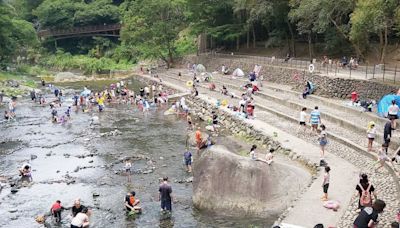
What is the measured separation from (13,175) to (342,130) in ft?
56.7

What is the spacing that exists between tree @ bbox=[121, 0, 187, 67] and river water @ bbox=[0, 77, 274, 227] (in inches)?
916

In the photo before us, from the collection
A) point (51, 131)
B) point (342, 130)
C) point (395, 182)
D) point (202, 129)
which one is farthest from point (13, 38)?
point (395, 182)

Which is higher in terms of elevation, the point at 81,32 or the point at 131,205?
the point at 81,32

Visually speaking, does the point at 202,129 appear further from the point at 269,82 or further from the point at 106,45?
the point at 106,45

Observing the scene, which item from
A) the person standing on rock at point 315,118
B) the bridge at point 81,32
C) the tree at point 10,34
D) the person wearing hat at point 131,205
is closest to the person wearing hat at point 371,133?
the person standing on rock at point 315,118

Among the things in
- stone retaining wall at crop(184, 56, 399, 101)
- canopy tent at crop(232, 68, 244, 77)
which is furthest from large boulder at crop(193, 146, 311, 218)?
canopy tent at crop(232, 68, 244, 77)

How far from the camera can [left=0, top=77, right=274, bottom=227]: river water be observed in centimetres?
1752

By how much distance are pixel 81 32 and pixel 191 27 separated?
37.3 metres

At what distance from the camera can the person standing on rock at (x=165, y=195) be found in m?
17.2

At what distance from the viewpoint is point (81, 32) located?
91.4 m

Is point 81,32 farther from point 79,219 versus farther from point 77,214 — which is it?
point 79,219

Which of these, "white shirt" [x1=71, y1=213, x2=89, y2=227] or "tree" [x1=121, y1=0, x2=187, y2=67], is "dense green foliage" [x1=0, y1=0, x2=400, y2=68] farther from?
"white shirt" [x1=71, y1=213, x2=89, y2=227]

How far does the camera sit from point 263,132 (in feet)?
86.2

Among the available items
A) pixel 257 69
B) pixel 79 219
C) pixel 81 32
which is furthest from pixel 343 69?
pixel 81 32
